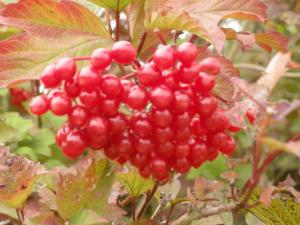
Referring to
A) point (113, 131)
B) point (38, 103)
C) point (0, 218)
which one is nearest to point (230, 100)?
point (113, 131)

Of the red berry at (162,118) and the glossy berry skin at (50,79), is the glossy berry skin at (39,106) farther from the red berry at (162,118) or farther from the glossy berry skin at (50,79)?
the red berry at (162,118)

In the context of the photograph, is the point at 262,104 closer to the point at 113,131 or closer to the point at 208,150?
the point at 208,150

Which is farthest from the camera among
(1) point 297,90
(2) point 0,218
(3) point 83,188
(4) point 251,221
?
(1) point 297,90

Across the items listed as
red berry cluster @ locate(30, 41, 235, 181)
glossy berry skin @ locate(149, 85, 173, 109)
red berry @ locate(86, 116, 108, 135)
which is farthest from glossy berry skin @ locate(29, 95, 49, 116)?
glossy berry skin @ locate(149, 85, 173, 109)

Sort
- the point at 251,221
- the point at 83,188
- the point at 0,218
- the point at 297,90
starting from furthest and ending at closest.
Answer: the point at 297,90 → the point at 0,218 → the point at 251,221 → the point at 83,188

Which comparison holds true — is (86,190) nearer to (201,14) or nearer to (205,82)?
(205,82)

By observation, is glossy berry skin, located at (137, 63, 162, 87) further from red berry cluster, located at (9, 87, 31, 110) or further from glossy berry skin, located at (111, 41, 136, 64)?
red berry cluster, located at (9, 87, 31, 110)
